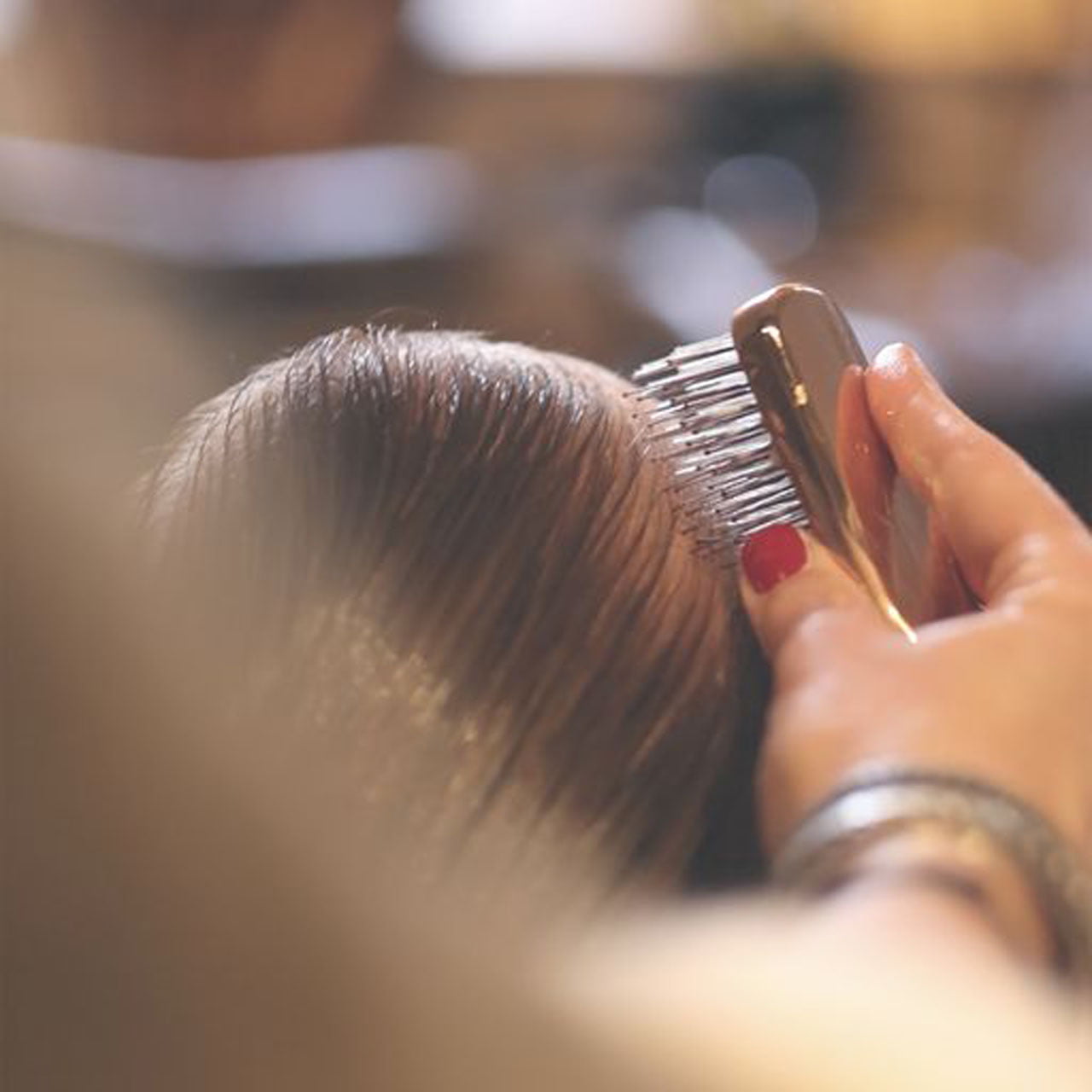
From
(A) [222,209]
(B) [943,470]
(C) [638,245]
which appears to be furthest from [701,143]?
(B) [943,470]

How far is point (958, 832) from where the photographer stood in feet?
1.27

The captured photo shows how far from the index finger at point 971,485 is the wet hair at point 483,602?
0.06 metres

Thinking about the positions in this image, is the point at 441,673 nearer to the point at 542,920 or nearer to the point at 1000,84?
the point at 542,920

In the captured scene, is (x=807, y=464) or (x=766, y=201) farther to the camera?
(x=766, y=201)

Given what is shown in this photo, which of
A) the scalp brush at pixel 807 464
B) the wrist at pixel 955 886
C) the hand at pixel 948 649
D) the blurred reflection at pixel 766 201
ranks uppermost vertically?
the scalp brush at pixel 807 464

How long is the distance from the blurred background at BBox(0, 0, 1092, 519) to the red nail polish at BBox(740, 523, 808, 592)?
77 cm

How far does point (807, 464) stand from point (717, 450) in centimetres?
3

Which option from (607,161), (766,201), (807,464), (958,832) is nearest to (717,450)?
(807,464)

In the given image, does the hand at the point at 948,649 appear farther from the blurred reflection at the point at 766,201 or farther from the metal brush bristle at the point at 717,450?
the blurred reflection at the point at 766,201

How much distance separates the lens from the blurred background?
5.97ft

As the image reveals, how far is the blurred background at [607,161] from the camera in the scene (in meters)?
1.82

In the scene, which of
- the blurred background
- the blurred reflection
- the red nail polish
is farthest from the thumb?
the blurred reflection

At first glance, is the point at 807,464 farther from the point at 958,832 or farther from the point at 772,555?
the point at 958,832

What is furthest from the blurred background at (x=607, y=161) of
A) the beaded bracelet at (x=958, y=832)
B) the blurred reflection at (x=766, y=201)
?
the beaded bracelet at (x=958, y=832)
